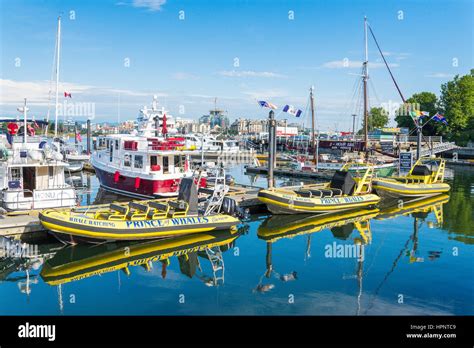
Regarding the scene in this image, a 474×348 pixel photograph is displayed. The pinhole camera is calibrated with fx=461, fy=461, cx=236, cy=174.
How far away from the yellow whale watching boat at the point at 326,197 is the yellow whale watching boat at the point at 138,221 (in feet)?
15.1

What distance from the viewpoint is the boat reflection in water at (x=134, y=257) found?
1554cm

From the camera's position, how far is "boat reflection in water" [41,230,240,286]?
51.0 ft

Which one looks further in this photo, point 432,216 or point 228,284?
point 432,216

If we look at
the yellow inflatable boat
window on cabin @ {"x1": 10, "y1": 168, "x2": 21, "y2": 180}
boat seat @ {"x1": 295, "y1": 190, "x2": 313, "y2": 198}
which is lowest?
the yellow inflatable boat

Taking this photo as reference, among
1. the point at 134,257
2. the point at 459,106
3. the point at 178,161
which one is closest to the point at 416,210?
the point at 178,161

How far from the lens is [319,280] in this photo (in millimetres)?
15258

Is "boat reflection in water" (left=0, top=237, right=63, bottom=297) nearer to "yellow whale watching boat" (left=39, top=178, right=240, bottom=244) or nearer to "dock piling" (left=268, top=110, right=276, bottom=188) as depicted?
"yellow whale watching boat" (left=39, top=178, right=240, bottom=244)

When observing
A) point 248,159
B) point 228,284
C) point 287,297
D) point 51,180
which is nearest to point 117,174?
point 51,180

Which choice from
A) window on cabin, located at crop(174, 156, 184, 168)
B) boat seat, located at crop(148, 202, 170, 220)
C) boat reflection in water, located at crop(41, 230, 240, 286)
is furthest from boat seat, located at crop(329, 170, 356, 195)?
boat seat, located at crop(148, 202, 170, 220)

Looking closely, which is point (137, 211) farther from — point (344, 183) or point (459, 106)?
point (459, 106)

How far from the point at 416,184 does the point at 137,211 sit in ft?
71.6

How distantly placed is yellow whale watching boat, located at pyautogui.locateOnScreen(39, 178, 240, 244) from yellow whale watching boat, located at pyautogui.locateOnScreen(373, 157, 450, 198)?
14.8 m
